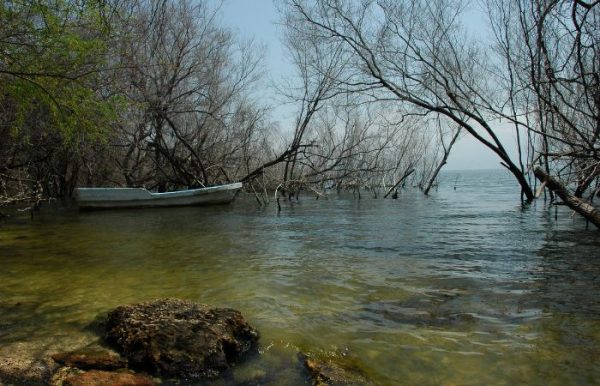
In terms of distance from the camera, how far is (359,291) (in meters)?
5.95

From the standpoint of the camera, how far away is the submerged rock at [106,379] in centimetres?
333

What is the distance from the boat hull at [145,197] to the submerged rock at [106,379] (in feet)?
50.8

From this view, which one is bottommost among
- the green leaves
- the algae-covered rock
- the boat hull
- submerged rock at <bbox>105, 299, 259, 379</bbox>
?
the algae-covered rock

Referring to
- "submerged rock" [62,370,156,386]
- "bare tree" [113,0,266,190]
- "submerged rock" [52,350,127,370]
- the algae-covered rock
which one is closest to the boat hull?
"bare tree" [113,0,266,190]

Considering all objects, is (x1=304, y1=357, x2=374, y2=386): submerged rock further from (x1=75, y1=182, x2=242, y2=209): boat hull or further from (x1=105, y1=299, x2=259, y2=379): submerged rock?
(x1=75, y1=182, x2=242, y2=209): boat hull

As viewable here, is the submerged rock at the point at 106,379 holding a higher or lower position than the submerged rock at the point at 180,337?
lower

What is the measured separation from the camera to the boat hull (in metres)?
17.8

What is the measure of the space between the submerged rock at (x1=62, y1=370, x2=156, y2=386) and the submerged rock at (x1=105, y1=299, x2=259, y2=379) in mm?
180

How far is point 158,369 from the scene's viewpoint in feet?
11.9

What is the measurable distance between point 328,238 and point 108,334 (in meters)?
6.95

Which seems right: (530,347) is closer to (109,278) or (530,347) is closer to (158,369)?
(158,369)

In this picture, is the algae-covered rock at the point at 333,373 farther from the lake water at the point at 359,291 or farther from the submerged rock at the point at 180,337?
the submerged rock at the point at 180,337

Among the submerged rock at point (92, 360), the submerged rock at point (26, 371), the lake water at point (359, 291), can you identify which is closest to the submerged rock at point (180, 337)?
the submerged rock at point (92, 360)

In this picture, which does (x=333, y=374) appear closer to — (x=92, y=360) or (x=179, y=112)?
(x=92, y=360)
